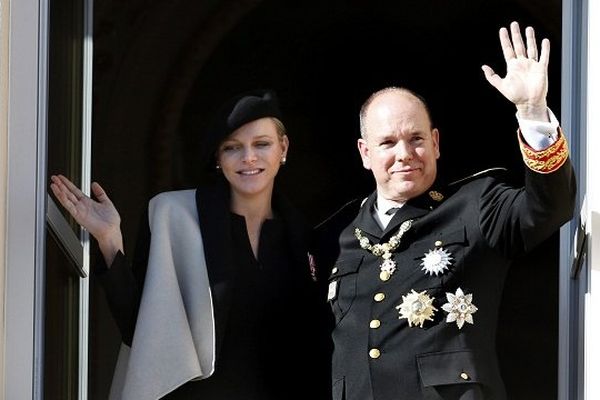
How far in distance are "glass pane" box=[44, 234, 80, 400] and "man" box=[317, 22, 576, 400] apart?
24.6 inches

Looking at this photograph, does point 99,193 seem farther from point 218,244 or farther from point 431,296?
point 431,296

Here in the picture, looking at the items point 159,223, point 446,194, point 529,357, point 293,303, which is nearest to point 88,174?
point 159,223

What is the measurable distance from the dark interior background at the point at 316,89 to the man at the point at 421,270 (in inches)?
9.1

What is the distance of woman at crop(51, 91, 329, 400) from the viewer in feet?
13.4

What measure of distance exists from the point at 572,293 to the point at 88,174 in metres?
1.20

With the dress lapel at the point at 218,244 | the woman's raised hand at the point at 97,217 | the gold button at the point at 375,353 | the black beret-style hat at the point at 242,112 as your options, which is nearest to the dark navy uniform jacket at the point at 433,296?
the gold button at the point at 375,353

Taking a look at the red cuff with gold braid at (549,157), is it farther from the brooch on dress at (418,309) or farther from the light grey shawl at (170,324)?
the light grey shawl at (170,324)

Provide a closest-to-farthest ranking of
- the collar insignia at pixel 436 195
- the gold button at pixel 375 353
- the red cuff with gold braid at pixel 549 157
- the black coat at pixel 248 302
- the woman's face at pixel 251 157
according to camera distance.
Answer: the red cuff with gold braid at pixel 549 157 → the gold button at pixel 375 353 → the collar insignia at pixel 436 195 → the black coat at pixel 248 302 → the woman's face at pixel 251 157

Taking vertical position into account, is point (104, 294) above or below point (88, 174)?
below

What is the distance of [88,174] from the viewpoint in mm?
4242

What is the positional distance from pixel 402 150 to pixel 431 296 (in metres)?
0.36

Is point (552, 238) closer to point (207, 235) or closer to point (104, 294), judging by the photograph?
point (207, 235)

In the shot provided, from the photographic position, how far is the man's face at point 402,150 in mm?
4031

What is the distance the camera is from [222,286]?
415cm
